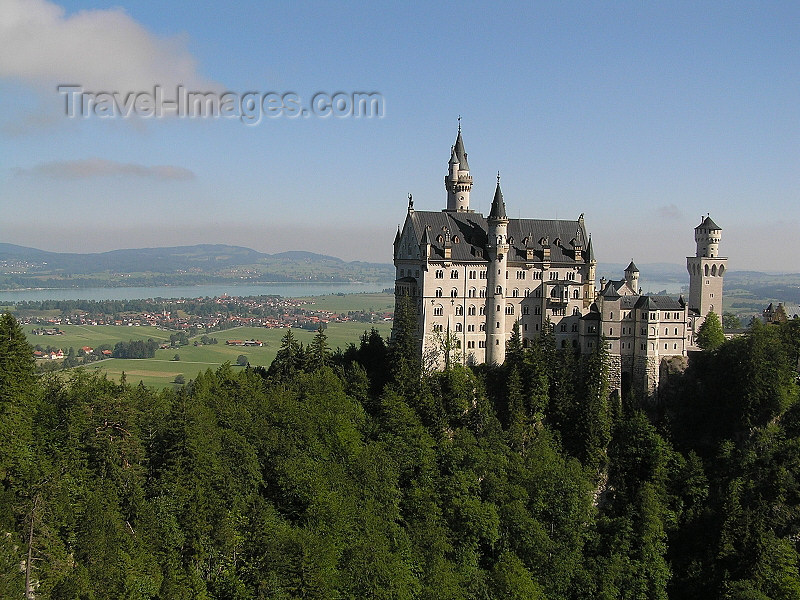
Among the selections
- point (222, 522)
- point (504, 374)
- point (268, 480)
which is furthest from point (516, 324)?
point (222, 522)

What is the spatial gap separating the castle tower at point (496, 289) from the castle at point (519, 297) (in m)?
0.10

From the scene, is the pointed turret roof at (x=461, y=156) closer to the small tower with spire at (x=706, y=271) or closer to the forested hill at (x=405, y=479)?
the forested hill at (x=405, y=479)

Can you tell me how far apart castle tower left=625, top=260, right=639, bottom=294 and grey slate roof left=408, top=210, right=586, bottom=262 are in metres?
5.05

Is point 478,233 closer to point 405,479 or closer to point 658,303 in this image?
point 658,303

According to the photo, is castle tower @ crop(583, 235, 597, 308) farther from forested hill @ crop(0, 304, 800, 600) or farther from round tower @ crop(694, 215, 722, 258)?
round tower @ crop(694, 215, 722, 258)

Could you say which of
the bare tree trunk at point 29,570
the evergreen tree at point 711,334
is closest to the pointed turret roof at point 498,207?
the evergreen tree at point 711,334

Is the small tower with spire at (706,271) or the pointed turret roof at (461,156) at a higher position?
the pointed turret roof at (461,156)

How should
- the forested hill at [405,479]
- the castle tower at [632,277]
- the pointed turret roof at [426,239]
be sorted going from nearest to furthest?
the forested hill at [405,479] → the pointed turret roof at [426,239] → the castle tower at [632,277]

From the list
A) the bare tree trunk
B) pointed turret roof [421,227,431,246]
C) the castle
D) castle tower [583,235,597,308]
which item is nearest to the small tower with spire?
the castle

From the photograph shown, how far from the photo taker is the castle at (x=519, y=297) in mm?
78750

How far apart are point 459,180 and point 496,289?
13873 mm

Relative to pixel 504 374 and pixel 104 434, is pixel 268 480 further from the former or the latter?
pixel 504 374

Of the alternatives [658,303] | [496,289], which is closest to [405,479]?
[496,289]

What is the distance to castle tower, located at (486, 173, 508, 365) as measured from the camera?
262 ft
